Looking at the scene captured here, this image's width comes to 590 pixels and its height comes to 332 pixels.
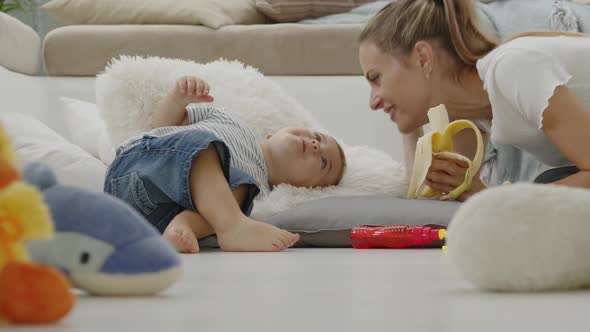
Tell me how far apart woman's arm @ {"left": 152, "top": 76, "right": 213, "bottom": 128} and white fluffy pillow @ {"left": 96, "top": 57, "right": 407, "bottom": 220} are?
13 cm

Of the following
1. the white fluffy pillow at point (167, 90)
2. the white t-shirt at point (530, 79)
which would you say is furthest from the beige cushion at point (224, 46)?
the white t-shirt at point (530, 79)

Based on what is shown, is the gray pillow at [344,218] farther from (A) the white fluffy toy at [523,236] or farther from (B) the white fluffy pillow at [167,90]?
(A) the white fluffy toy at [523,236]

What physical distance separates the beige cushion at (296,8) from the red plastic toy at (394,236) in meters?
1.36

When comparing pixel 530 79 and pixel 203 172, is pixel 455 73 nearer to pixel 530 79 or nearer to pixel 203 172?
pixel 530 79

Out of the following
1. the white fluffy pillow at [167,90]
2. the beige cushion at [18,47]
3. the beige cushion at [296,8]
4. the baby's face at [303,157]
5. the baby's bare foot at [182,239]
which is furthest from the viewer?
the beige cushion at [296,8]

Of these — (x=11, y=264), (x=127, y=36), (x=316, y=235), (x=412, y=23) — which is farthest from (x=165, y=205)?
(x=127, y=36)

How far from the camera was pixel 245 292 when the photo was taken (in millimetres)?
762

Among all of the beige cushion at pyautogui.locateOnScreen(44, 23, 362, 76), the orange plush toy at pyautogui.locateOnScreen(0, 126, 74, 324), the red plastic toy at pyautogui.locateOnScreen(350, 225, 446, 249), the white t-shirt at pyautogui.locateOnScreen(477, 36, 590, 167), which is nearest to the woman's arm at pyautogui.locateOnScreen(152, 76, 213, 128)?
the red plastic toy at pyautogui.locateOnScreen(350, 225, 446, 249)

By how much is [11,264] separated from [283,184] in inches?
47.3

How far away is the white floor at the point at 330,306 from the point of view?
549mm

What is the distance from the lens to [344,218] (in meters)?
1.50

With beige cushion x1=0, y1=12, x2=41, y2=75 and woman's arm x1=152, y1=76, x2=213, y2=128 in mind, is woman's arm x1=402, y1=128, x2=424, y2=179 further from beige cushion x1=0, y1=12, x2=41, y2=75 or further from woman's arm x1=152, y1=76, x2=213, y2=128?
beige cushion x1=0, y1=12, x2=41, y2=75

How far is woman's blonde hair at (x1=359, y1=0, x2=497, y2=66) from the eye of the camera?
68.9 inches

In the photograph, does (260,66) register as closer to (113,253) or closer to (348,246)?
(348,246)
